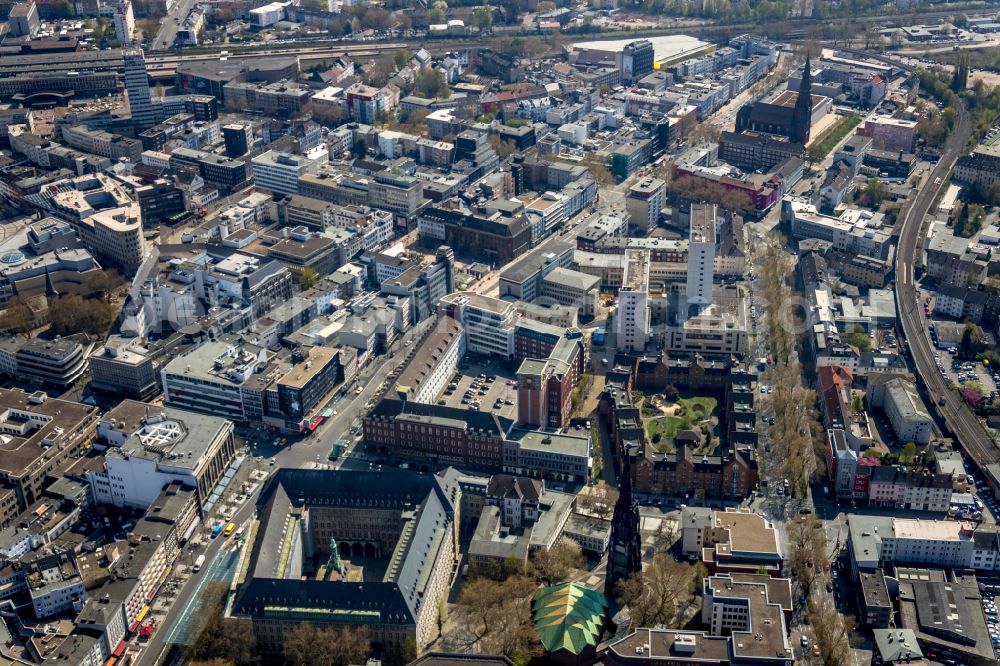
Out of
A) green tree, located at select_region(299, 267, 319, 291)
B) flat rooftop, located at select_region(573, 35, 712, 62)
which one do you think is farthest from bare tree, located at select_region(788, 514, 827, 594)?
flat rooftop, located at select_region(573, 35, 712, 62)

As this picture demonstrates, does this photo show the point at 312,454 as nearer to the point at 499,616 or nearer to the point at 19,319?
the point at 499,616

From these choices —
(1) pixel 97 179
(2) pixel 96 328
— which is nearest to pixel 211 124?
(1) pixel 97 179

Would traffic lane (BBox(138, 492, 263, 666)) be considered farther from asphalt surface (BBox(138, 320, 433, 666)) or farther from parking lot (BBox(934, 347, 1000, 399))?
parking lot (BBox(934, 347, 1000, 399))

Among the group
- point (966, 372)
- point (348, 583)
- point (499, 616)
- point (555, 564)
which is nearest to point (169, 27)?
point (966, 372)

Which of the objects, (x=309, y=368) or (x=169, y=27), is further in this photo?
(x=169, y=27)

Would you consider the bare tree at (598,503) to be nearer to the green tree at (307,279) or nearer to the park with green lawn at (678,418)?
the park with green lawn at (678,418)

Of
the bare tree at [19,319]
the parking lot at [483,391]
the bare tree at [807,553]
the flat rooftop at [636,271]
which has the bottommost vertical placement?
the bare tree at [807,553]

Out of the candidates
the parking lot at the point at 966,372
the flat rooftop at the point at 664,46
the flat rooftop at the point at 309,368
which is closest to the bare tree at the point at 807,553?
the parking lot at the point at 966,372
